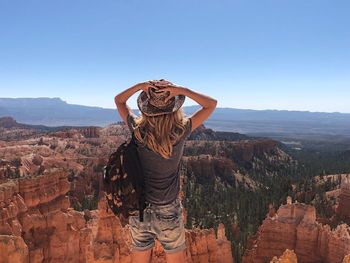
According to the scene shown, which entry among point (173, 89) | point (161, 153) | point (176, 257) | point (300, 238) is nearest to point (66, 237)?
point (300, 238)

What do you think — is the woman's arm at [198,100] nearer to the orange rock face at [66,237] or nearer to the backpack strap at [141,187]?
the backpack strap at [141,187]

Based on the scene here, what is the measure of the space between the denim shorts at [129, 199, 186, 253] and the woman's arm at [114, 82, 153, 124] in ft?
2.79

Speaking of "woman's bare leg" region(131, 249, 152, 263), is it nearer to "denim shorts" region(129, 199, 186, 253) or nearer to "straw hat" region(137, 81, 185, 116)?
"denim shorts" region(129, 199, 186, 253)

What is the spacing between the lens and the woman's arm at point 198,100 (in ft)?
11.1

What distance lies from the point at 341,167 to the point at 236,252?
44.8m

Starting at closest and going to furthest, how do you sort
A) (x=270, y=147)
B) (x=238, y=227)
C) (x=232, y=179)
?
1. (x=238, y=227)
2. (x=232, y=179)
3. (x=270, y=147)

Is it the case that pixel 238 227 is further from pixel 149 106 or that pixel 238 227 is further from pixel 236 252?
pixel 149 106

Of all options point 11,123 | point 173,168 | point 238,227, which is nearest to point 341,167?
point 238,227

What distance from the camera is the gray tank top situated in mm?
3539

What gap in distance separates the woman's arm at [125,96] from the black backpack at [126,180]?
0.32 m

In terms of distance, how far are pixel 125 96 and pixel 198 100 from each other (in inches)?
25.4

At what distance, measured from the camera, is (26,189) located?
20.7 m

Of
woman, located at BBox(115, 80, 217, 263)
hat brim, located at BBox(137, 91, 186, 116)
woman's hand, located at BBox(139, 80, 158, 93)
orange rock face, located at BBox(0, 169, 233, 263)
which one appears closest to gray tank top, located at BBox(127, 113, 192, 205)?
woman, located at BBox(115, 80, 217, 263)

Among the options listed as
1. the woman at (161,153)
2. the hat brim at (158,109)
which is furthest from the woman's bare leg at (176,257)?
the hat brim at (158,109)
